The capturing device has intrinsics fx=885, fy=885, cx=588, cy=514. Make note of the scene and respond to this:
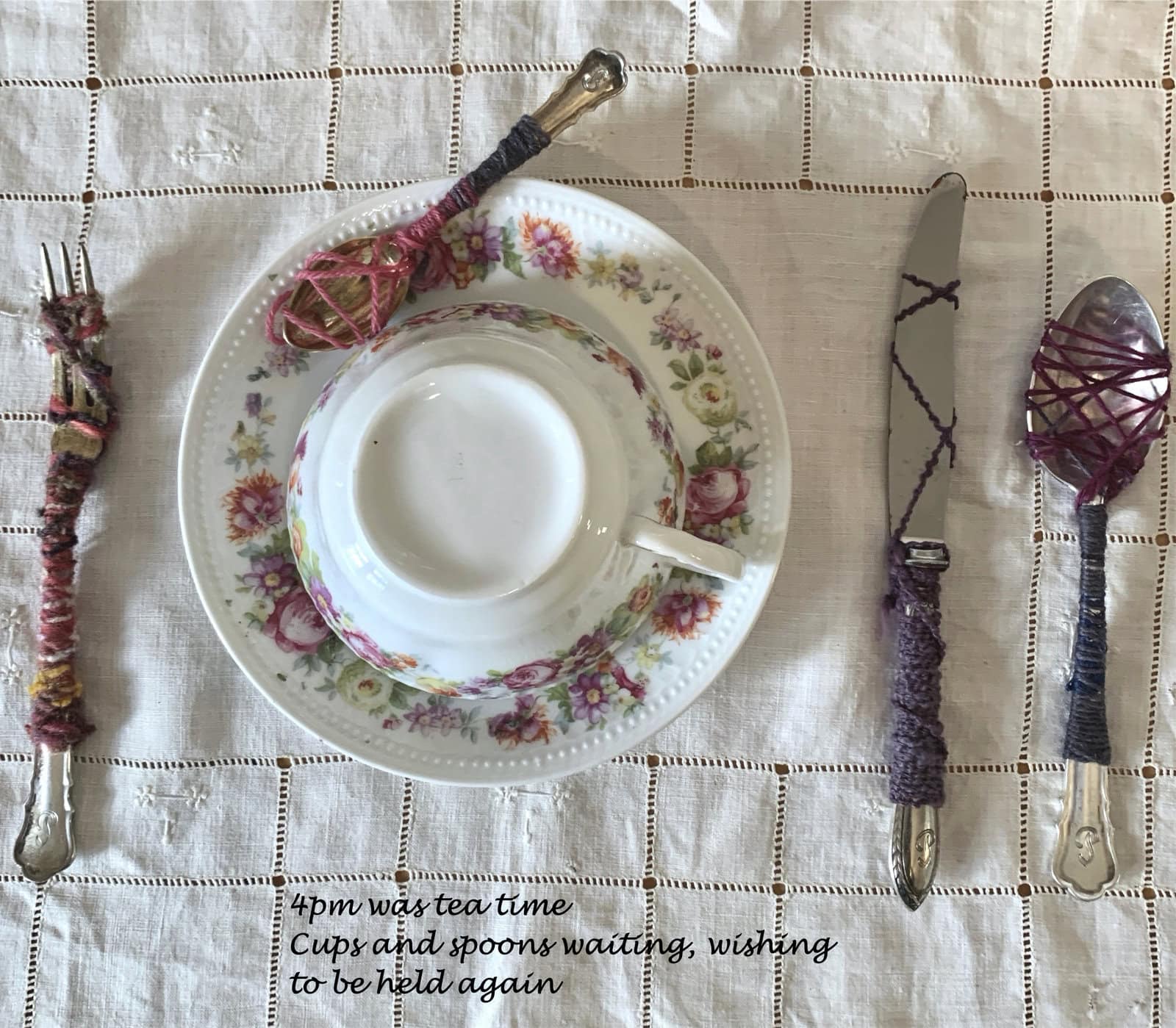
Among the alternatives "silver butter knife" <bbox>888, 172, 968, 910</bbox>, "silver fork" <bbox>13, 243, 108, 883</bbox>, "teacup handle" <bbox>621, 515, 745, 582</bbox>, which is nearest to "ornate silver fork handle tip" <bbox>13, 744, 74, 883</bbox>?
"silver fork" <bbox>13, 243, 108, 883</bbox>

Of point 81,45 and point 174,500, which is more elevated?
point 81,45

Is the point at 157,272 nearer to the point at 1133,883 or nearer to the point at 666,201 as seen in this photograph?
the point at 666,201

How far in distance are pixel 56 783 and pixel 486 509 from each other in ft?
1.30

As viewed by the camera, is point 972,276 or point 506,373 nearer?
point 506,373

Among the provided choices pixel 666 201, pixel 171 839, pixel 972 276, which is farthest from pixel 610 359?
pixel 171 839

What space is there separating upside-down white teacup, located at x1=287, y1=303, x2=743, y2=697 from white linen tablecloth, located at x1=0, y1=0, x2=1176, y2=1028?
18cm

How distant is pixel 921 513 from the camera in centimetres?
61

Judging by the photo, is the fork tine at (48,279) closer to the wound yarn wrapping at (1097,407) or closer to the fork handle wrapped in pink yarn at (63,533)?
the fork handle wrapped in pink yarn at (63,533)

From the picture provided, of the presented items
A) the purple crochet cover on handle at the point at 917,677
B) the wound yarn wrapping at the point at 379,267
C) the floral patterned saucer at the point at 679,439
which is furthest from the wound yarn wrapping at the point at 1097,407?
the wound yarn wrapping at the point at 379,267

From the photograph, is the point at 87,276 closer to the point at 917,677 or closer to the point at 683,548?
the point at 683,548

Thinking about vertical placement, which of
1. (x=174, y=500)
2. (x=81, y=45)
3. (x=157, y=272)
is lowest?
(x=174, y=500)

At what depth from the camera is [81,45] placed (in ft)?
Answer: 2.14

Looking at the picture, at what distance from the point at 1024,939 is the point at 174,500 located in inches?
26.7

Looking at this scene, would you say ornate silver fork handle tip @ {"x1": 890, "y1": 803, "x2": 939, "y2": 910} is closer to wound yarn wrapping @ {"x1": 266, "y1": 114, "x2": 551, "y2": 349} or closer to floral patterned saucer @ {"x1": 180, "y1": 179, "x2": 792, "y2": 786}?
floral patterned saucer @ {"x1": 180, "y1": 179, "x2": 792, "y2": 786}
